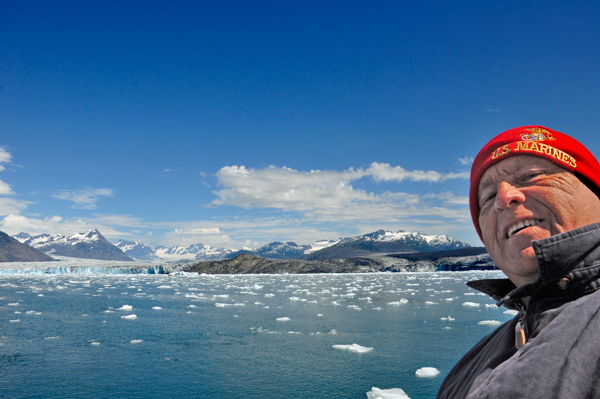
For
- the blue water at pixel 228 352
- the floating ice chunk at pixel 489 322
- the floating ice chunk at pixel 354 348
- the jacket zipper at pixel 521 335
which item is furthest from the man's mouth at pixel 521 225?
the floating ice chunk at pixel 489 322

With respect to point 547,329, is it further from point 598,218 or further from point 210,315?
point 210,315

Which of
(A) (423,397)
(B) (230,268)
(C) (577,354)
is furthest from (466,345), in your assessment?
(B) (230,268)

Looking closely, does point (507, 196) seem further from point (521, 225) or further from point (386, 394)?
point (386, 394)

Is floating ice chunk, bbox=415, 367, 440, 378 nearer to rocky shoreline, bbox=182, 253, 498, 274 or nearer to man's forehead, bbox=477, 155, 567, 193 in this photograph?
man's forehead, bbox=477, 155, 567, 193

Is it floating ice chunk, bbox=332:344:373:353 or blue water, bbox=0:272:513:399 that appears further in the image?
floating ice chunk, bbox=332:344:373:353

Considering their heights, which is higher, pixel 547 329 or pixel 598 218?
pixel 598 218

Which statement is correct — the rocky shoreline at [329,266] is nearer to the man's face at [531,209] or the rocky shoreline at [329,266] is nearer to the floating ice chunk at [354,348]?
the floating ice chunk at [354,348]

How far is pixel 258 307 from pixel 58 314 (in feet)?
25.7

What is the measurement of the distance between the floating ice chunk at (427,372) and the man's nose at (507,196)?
228 inches

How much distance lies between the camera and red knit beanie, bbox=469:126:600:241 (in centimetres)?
110

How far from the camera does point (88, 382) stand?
5559mm

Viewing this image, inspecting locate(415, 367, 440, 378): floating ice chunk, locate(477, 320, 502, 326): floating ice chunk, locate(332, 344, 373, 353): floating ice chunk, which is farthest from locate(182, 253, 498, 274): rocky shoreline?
locate(415, 367, 440, 378): floating ice chunk

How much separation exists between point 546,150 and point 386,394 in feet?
15.9

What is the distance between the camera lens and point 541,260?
3.04 ft
